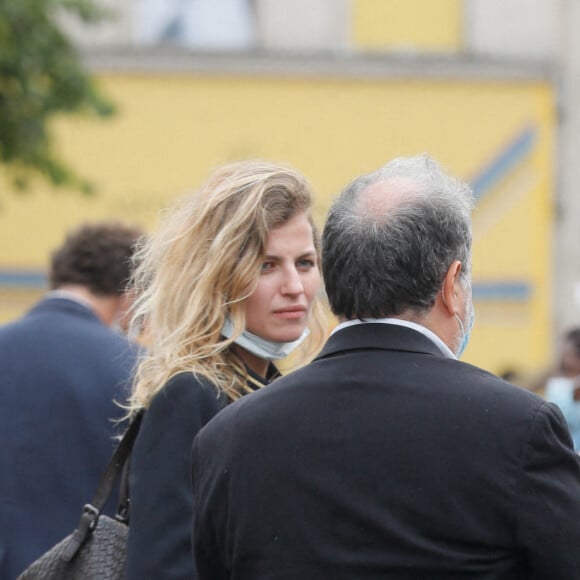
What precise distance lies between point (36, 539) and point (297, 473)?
168cm

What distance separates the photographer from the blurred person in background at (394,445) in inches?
87.0

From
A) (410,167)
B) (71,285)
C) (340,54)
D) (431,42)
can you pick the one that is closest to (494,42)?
(431,42)

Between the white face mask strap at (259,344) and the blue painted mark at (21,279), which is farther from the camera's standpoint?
the blue painted mark at (21,279)

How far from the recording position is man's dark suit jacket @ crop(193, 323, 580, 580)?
221 centimetres

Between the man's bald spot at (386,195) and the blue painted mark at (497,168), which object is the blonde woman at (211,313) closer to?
the man's bald spot at (386,195)

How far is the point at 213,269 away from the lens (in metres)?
3.11

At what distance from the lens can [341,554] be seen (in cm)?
227

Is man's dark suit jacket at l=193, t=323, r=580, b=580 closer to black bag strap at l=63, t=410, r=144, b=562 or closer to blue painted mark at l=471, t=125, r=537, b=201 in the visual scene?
black bag strap at l=63, t=410, r=144, b=562

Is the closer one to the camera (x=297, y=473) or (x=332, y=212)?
(x=297, y=473)

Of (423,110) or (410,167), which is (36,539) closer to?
(410,167)

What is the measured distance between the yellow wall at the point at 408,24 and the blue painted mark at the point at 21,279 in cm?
469

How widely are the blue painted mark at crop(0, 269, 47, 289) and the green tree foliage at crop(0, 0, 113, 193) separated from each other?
326cm

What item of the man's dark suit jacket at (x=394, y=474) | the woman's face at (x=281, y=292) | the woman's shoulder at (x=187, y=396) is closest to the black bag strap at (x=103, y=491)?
the woman's shoulder at (x=187, y=396)

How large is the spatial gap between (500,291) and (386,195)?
13523mm
